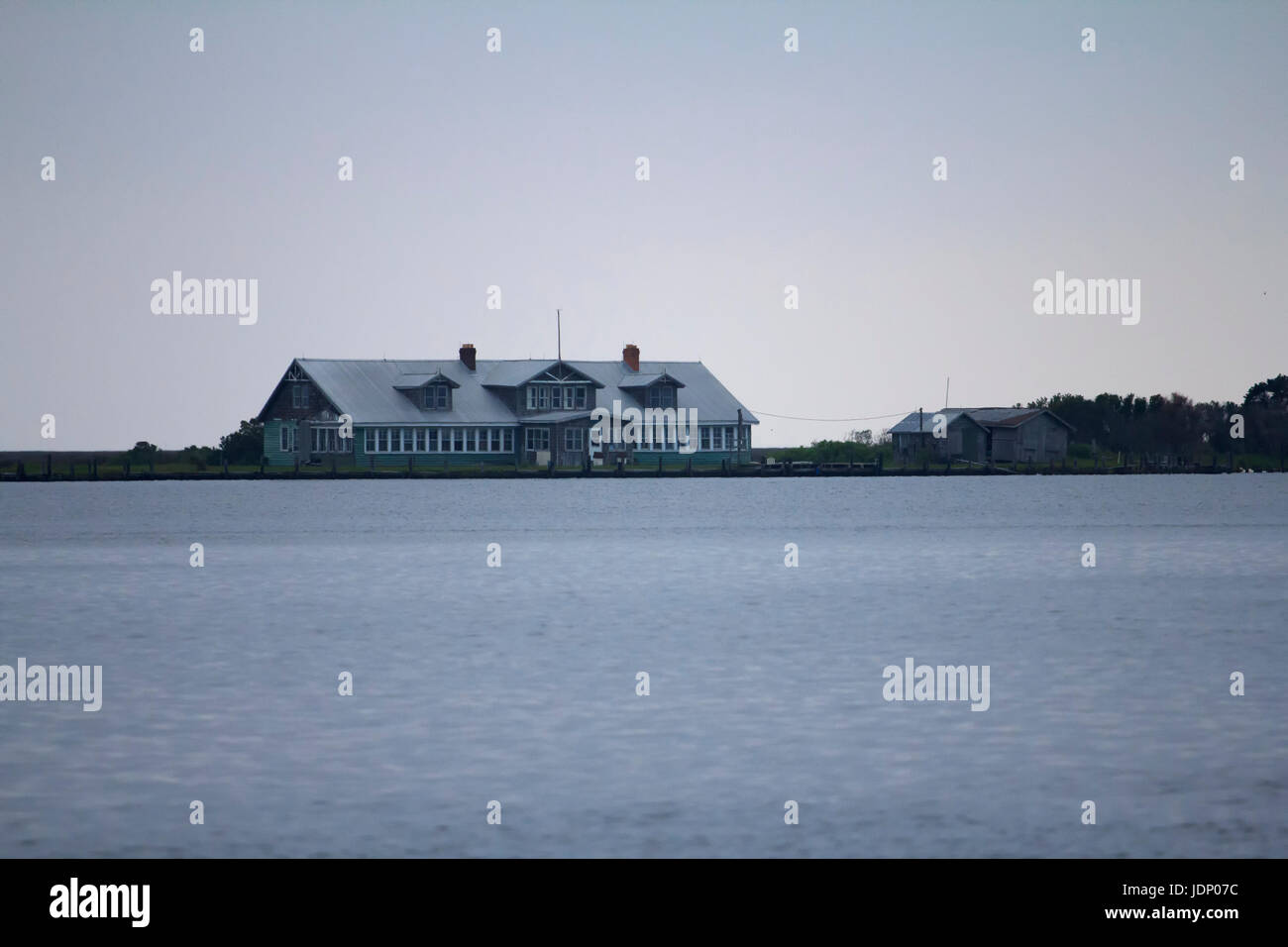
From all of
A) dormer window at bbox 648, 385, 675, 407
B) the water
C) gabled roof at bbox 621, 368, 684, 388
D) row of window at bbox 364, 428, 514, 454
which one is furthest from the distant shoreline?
the water

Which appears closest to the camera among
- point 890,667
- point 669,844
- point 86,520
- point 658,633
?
point 669,844

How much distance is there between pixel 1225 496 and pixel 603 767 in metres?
67.7

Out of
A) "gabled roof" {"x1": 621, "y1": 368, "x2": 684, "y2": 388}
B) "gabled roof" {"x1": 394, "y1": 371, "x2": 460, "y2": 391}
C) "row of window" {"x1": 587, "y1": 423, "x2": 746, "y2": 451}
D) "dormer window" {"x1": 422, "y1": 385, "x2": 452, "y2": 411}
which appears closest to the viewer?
"gabled roof" {"x1": 394, "y1": 371, "x2": 460, "y2": 391}

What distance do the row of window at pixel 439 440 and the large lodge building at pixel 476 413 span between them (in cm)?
6

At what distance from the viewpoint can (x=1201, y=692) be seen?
17.0 m

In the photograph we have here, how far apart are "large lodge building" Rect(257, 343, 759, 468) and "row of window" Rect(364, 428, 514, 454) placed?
0.18 feet

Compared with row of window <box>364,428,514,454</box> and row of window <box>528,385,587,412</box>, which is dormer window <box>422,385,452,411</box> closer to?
row of window <box>364,428,514,454</box>

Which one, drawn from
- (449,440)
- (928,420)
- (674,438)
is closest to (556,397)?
(449,440)

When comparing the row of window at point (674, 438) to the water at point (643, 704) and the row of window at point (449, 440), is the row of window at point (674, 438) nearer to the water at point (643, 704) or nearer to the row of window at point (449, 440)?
the row of window at point (449, 440)

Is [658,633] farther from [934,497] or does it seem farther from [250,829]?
[934,497]

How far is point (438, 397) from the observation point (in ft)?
307

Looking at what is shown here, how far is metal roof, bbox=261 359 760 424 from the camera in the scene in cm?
9150

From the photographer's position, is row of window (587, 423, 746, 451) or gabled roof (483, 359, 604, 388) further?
row of window (587, 423, 746, 451)

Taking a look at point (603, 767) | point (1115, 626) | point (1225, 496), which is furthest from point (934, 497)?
point (603, 767)
